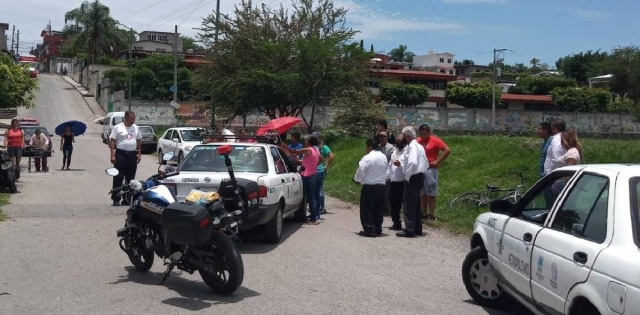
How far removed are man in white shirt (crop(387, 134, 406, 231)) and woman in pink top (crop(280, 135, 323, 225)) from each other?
1344mm

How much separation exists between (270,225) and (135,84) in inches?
2458

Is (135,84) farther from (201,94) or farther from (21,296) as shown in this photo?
(21,296)

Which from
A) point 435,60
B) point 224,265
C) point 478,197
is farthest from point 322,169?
point 435,60

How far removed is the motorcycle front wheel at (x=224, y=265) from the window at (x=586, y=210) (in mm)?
3107

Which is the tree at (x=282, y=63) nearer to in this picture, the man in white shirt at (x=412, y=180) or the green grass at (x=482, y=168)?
the green grass at (x=482, y=168)

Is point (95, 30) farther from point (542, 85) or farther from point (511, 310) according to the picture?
point (511, 310)

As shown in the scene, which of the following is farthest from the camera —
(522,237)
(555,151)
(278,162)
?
(278,162)

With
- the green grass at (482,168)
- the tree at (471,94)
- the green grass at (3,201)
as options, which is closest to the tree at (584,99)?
the tree at (471,94)

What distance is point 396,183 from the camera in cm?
1213

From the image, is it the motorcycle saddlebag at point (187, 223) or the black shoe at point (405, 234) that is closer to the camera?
the motorcycle saddlebag at point (187, 223)

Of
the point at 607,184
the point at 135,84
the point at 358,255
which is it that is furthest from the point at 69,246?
the point at 135,84

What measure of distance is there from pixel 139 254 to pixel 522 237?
4.45m

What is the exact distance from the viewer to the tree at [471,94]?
75938mm

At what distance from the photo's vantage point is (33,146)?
74.9ft
